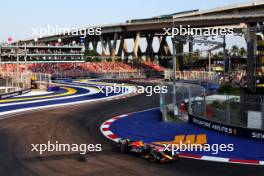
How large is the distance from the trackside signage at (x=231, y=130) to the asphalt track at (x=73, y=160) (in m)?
3.76

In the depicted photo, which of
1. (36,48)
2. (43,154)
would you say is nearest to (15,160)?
(43,154)

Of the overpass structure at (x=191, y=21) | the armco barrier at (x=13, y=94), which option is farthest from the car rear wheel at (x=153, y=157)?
the overpass structure at (x=191, y=21)

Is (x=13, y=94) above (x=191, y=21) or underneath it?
underneath

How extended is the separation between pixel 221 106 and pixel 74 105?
587 inches

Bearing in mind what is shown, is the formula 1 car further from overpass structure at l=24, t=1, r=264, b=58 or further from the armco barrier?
overpass structure at l=24, t=1, r=264, b=58

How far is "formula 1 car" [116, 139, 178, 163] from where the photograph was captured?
12.4 metres

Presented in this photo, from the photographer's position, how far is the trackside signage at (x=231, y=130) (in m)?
15.5

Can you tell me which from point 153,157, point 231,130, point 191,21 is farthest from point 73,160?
point 191,21

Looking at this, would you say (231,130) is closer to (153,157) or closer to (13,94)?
(153,157)

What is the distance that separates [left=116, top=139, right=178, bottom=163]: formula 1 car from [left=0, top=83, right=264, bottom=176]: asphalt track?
250mm

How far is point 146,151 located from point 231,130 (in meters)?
5.20

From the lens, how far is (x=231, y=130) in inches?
648

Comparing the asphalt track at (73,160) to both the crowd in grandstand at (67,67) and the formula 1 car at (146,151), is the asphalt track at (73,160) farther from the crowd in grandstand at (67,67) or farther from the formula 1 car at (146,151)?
the crowd in grandstand at (67,67)

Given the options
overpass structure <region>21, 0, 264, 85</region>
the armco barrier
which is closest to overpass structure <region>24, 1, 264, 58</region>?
overpass structure <region>21, 0, 264, 85</region>
